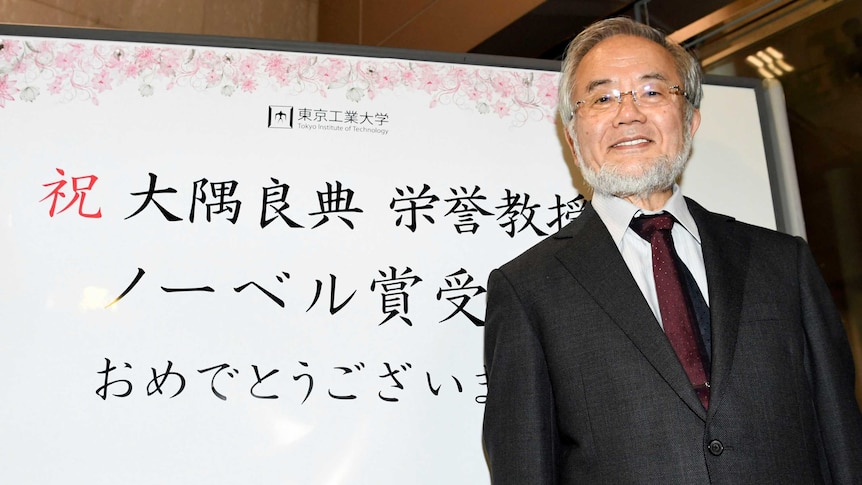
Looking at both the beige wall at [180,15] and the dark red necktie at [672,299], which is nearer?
the dark red necktie at [672,299]

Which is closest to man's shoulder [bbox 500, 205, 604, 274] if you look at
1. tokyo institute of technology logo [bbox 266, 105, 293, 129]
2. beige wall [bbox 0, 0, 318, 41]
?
tokyo institute of technology logo [bbox 266, 105, 293, 129]

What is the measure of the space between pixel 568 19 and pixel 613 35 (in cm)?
141

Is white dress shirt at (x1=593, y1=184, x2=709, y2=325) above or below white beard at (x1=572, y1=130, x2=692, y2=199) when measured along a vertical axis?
below

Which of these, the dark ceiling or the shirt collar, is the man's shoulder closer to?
the shirt collar

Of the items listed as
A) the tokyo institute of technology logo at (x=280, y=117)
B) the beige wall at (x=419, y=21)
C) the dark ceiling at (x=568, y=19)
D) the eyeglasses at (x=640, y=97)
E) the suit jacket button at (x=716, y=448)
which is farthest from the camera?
the beige wall at (x=419, y=21)

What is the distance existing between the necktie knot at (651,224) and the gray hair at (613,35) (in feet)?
1.02

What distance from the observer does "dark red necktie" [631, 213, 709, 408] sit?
52.5 inches

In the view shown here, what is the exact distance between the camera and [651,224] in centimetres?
148

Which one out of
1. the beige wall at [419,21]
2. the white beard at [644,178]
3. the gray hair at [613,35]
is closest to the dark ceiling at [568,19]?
the beige wall at [419,21]

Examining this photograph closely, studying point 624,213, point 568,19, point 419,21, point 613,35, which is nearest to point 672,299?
point 624,213

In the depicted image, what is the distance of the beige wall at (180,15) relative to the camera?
3.08 meters

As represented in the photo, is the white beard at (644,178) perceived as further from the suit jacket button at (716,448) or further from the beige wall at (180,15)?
the beige wall at (180,15)

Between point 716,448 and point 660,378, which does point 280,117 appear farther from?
point 716,448

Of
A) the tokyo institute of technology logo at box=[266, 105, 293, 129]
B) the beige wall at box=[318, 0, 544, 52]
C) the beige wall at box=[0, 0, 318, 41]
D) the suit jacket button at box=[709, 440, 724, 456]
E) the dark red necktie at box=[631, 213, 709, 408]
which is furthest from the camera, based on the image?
the beige wall at box=[318, 0, 544, 52]
